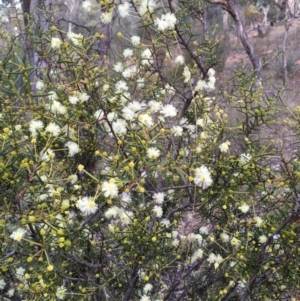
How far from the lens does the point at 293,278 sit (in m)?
1.55

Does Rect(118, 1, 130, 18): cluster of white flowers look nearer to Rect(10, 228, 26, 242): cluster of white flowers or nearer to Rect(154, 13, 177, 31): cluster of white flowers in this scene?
Rect(154, 13, 177, 31): cluster of white flowers

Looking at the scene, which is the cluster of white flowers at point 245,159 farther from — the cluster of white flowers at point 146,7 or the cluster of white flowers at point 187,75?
the cluster of white flowers at point 146,7

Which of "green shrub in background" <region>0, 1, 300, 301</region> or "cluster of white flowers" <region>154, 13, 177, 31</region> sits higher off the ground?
"cluster of white flowers" <region>154, 13, 177, 31</region>

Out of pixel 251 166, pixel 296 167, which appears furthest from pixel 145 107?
pixel 296 167

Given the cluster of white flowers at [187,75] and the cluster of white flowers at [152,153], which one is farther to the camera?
the cluster of white flowers at [187,75]

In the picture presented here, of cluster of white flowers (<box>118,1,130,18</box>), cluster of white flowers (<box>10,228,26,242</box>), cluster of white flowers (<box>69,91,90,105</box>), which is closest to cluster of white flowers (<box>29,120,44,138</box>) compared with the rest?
cluster of white flowers (<box>69,91,90,105</box>)

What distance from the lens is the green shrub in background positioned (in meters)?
1.28

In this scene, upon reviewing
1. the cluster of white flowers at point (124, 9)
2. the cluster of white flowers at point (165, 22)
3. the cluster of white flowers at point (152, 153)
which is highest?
the cluster of white flowers at point (124, 9)

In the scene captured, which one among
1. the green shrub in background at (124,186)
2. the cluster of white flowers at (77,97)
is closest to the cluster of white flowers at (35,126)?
the green shrub in background at (124,186)

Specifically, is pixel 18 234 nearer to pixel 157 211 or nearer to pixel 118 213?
pixel 118 213

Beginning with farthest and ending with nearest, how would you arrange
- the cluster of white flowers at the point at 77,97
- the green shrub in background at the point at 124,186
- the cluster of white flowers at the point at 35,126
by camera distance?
the cluster of white flowers at the point at 77,97 → the cluster of white flowers at the point at 35,126 → the green shrub in background at the point at 124,186

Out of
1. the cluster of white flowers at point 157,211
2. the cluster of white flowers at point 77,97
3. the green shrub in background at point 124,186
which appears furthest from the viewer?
the cluster of white flowers at point 157,211

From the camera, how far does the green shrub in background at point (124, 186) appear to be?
50.6 inches

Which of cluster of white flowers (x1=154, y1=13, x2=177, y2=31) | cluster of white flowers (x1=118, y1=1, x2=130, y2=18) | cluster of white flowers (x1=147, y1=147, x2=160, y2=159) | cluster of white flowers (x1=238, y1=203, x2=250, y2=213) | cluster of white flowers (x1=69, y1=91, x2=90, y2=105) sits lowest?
cluster of white flowers (x1=238, y1=203, x2=250, y2=213)
